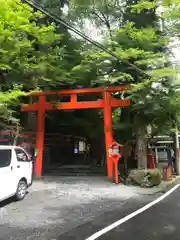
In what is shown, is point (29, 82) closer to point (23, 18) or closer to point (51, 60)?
point (51, 60)

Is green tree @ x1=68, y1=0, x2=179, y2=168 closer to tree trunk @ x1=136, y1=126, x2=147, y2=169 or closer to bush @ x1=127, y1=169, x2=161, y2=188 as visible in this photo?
tree trunk @ x1=136, y1=126, x2=147, y2=169

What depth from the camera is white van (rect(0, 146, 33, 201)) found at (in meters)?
9.48

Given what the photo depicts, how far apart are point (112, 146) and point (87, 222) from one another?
818cm

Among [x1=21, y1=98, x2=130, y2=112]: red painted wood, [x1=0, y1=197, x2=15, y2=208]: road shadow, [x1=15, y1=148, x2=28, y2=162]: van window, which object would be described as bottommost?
[x1=0, y1=197, x2=15, y2=208]: road shadow

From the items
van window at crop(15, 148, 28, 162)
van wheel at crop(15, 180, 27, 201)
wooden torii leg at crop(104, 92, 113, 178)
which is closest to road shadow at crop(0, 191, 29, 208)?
van wheel at crop(15, 180, 27, 201)

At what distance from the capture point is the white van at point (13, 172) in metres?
9.48

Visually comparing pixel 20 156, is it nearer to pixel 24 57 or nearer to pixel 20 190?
pixel 20 190

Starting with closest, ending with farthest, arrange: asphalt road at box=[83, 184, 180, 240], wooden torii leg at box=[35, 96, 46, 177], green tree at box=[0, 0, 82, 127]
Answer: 1. asphalt road at box=[83, 184, 180, 240]
2. green tree at box=[0, 0, 82, 127]
3. wooden torii leg at box=[35, 96, 46, 177]

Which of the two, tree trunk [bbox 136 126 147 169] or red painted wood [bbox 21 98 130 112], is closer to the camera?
red painted wood [bbox 21 98 130 112]

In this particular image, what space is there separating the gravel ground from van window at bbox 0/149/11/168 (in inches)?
52.1

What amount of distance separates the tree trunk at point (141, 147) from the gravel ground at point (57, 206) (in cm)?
270

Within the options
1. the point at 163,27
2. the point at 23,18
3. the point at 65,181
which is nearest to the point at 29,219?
the point at 65,181

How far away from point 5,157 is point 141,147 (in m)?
9.41

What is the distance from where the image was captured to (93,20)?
2270 cm
